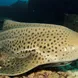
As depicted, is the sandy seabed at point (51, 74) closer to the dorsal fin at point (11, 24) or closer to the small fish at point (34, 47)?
the small fish at point (34, 47)

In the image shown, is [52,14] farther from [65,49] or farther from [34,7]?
[65,49]

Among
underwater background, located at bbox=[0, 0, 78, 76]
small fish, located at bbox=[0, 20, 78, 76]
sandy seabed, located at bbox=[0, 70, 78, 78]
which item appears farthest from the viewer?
underwater background, located at bbox=[0, 0, 78, 76]

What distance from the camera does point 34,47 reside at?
14.7ft

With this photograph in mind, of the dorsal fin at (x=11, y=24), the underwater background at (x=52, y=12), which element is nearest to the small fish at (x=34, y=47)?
the dorsal fin at (x=11, y=24)

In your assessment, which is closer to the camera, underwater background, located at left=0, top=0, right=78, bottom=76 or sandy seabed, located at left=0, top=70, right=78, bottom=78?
sandy seabed, located at left=0, top=70, right=78, bottom=78

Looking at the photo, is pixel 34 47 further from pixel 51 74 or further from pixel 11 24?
pixel 11 24

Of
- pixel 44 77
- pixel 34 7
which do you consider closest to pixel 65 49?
pixel 44 77

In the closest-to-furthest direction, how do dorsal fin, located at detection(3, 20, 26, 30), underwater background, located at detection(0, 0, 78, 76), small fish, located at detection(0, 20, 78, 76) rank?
small fish, located at detection(0, 20, 78, 76), dorsal fin, located at detection(3, 20, 26, 30), underwater background, located at detection(0, 0, 78, 76)

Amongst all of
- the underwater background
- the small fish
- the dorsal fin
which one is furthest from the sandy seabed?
the underwater background

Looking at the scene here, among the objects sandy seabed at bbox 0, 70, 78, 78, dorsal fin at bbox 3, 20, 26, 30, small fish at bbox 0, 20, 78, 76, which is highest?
dorsal fin at bbox 3, 20, 26, 30

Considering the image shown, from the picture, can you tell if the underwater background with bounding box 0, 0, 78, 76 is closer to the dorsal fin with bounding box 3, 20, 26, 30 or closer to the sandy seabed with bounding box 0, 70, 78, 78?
the dorsal fin with bounding box 3, 20, 26, 30

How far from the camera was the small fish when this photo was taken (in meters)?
4.18

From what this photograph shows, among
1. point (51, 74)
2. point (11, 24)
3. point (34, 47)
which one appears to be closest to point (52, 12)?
point (11, 24)

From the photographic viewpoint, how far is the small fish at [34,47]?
4184 millimetres
